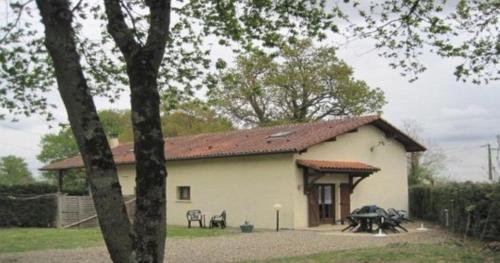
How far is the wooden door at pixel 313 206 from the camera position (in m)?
26.3

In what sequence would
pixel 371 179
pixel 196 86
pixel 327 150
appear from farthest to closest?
pixel 371 179
pixel 327 150
pixel 196 86

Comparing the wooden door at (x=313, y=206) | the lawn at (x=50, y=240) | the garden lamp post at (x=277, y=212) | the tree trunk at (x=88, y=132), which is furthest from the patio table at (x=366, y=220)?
the tree trunk at (x=88, y=132)

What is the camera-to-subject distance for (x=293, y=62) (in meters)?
52.2

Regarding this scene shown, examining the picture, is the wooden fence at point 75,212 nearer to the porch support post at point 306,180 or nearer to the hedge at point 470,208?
the porch support post at point 306,180

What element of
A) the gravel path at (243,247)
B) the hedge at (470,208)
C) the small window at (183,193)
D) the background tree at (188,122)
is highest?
the background tree at (188,122)

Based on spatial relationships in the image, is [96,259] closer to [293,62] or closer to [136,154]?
[136,154]

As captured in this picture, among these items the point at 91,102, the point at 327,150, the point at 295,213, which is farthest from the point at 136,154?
the point at 327,150

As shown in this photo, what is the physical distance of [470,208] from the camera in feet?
61.9

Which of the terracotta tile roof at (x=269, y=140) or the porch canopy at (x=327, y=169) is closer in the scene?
the porch canopy at (x=327, y=169)

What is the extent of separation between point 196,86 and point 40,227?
1997cm

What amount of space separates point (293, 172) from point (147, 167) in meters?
20.5

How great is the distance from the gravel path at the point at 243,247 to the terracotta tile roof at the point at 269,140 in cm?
504

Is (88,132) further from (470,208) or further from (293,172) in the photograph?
(293,172)

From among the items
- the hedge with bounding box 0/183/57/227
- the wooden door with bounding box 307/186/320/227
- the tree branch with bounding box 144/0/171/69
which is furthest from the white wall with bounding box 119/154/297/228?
the tree branch with bounding box 144/0/171/69
